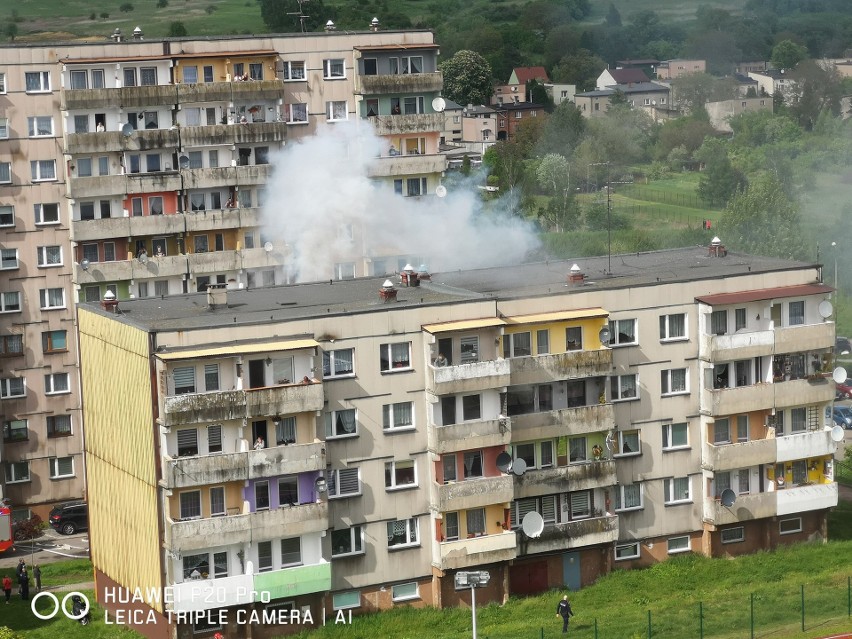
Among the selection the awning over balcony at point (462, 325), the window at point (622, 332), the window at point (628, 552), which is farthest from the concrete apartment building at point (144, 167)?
the window at point (628, 552)

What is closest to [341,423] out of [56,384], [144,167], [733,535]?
[733,535]

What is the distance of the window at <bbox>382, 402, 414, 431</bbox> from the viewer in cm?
7050

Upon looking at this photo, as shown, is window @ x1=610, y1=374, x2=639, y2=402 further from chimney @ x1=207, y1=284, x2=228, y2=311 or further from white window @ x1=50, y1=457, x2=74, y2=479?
white window @ x1=50, y1=457, x2=74, y2=479

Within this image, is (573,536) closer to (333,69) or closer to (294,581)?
(294,581)

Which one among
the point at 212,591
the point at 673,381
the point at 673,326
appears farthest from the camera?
the point at 673,381

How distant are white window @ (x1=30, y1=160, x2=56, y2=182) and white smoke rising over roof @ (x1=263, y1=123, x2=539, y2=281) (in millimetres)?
11340

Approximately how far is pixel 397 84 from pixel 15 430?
2716 centimetres

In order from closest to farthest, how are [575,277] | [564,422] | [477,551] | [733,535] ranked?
[477,551] → [564,422] → [575,277] → [733,535]

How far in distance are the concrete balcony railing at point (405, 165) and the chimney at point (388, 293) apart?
27.5m

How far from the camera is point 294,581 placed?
68.5m

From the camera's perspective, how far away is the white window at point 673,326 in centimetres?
7544

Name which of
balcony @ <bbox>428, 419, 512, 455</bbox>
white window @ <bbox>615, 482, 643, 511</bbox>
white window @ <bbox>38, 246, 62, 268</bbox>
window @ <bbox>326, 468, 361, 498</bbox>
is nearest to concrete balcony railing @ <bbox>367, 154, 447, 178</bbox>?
white window @ <bbox>38, 246, 62, 268</bbox>

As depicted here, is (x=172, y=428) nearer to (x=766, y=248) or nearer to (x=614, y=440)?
(x=614, y=440)

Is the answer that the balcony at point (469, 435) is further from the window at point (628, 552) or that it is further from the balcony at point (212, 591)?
the balcony at point (212, 591)
